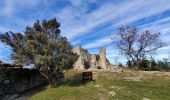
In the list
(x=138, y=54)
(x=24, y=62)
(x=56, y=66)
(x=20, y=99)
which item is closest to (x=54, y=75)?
(x=56, y=66)

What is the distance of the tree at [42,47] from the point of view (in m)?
23.3

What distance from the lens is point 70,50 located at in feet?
80.6

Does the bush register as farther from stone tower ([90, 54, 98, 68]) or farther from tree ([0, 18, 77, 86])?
stone tower ([90, 54, 98, 68])

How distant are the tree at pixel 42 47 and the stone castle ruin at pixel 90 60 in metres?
26.3

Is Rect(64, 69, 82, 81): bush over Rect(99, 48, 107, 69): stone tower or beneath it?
beneath

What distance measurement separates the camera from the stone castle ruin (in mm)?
51344

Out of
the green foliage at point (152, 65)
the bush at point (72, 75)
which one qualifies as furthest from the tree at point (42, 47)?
the green foliage at point (152, 65)

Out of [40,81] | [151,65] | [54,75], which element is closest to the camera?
[54,75]

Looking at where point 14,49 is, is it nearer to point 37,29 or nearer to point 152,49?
point 37,29

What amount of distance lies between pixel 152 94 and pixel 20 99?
1290 centimetres

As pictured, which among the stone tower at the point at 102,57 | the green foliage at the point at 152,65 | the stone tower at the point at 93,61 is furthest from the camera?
the stone tower at the point at 93,61

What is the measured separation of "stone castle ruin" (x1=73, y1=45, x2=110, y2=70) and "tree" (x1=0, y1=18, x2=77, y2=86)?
2631 cm

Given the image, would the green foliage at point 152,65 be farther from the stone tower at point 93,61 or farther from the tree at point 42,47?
the tree at point 42,47

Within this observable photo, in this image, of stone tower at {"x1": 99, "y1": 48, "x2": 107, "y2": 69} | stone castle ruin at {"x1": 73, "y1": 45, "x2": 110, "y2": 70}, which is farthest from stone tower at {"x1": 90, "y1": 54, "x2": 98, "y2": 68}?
stone tower at {"x1": 99, "y1": 48, "x2": 107, "y2": 69}
